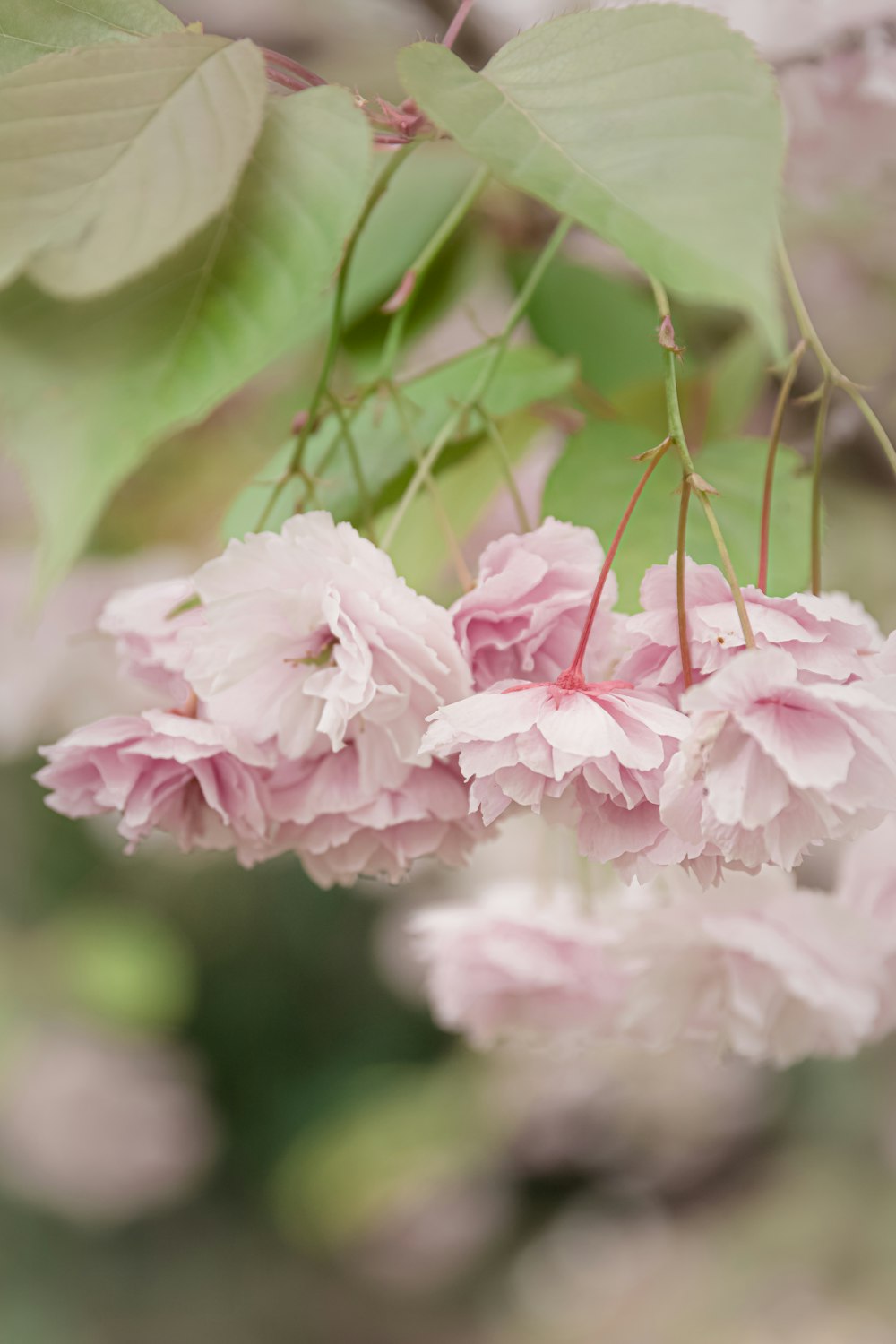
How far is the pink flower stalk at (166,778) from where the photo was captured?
0.33m

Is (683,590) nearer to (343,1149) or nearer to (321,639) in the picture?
(321,639)

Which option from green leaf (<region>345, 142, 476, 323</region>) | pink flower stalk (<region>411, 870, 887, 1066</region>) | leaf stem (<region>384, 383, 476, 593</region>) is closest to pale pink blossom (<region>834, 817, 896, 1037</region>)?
pink flower stalk (<region>411, 870, 887, 1066</region>)

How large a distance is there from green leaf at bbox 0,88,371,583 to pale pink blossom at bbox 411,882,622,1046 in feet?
1.09

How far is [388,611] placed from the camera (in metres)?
0.30

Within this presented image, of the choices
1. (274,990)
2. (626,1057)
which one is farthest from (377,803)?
(274,990)

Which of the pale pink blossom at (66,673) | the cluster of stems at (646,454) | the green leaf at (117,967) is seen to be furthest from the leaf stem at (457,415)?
the green leaf at (117,967)

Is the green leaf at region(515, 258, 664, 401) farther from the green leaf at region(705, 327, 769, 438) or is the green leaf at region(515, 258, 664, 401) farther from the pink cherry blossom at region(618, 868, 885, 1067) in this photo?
the pink cherry blossom at region(618, 868, 885, 1067)

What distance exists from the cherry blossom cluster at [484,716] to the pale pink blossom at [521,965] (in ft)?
0.57

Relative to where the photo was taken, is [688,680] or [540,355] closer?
[688,680]

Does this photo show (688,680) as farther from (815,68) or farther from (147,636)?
(815,68)

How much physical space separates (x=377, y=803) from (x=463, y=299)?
348mm

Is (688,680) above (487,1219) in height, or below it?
above

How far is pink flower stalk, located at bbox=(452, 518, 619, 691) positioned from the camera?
312 millimetres

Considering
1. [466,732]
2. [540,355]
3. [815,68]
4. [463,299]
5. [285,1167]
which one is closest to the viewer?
[466,732]
